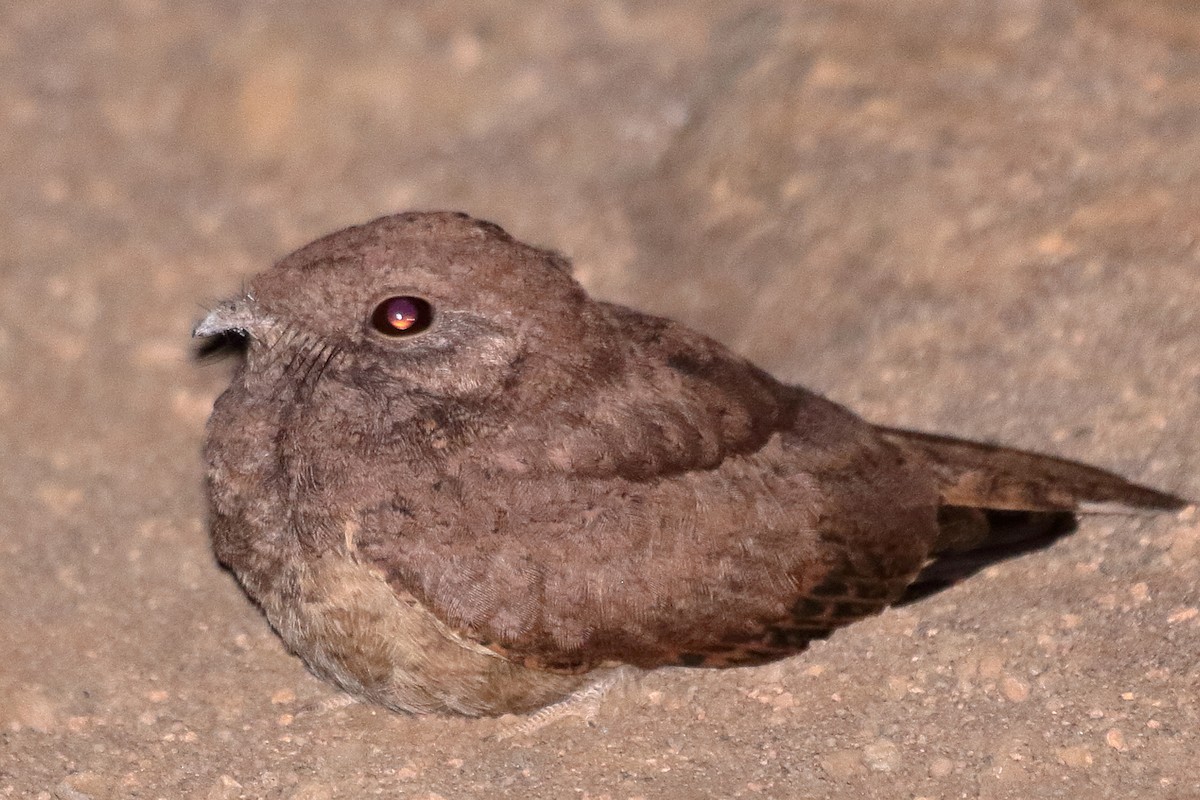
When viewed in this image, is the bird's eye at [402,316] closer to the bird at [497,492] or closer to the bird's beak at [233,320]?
the bird at [497,492]

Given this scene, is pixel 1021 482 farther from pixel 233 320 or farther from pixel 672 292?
pixel 233 320

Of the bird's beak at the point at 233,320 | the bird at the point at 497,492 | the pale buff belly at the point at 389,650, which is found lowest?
the pale buff belly at the point at 389,650

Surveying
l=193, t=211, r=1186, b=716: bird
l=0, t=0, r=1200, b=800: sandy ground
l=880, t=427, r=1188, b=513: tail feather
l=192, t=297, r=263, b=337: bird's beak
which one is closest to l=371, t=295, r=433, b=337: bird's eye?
l=193, t=211, r=1186, b=716: bird

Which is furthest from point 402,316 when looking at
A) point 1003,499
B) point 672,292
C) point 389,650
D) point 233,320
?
point 672,292

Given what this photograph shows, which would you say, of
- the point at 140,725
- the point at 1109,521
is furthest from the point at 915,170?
the point at 140,725

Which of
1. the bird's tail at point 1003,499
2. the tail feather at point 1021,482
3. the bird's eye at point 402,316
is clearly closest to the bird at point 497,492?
the bird's eye at point 402,316

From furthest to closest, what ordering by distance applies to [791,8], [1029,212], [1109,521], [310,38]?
[310,38]
[791,8]
[1029,212]
[1109,521]

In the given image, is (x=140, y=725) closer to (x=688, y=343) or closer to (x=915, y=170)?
(x=688, y=343)
